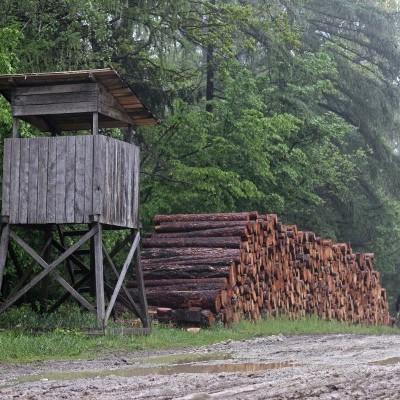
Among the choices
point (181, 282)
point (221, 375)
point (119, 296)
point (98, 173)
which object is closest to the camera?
point (221, 375)

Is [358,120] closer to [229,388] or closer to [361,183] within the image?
[361,183]

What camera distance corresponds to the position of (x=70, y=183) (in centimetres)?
1620

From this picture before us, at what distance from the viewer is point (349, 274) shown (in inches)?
1078

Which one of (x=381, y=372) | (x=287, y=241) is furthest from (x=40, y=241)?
(x=381, y=372)

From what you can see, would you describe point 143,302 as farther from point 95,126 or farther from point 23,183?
point 95,126

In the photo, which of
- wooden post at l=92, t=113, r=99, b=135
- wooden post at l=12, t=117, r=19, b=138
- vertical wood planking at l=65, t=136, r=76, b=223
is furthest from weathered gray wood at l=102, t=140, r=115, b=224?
wooden post at l=12, t=117, r=19, b=138

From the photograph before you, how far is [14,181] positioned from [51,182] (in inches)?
25.7

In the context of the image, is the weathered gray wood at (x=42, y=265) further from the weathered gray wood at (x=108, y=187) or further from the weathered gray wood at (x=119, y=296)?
the weathered gray wood at (x=119, y=296)

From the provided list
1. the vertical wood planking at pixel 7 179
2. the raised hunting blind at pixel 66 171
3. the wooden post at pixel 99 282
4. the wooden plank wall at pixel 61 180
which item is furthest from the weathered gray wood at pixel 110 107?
the wooden post at pixel 99 282

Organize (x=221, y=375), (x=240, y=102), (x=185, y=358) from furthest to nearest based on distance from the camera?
(x=240, y=102) → (x=185, y=358) → (x=221, y=375)

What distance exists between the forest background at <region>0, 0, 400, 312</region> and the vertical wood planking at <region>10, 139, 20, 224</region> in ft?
6.20

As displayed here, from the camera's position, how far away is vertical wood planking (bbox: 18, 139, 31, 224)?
1633 centimetres

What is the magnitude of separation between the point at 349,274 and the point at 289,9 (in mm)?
10391

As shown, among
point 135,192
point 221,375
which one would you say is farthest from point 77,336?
point 221,375
